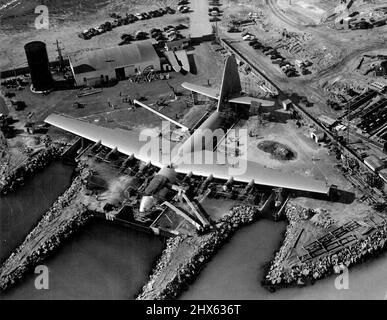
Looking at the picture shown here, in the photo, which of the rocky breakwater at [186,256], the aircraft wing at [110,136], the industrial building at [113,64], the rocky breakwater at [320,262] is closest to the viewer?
the rocky breakwater at [186,256]

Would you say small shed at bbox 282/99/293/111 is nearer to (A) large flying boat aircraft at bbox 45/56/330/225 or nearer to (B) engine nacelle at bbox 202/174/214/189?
(A) large flying boat aircraft at bbox 45/56/330/225

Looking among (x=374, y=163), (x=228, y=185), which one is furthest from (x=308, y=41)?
(x=228, y=185)

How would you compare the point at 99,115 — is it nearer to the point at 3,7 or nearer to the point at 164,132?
the point at 164,132

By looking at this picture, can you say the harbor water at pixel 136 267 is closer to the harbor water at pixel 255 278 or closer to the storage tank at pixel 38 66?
the harbor water at pixel 255 278

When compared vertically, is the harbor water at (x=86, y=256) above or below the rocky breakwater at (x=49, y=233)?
below

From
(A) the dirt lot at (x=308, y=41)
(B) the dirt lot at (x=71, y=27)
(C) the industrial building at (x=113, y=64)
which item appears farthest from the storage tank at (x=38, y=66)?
(A) the dirt lot at (x=308, y=41)

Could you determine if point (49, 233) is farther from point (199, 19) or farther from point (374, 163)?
point (199, 19)

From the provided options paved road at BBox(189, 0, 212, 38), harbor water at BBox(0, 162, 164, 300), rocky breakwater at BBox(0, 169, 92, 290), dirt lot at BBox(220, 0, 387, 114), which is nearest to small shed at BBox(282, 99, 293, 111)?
dirt lot at BBox(220, 0, 387, 114)
